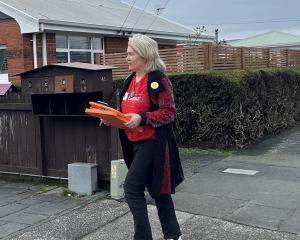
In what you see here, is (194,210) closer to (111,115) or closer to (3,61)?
(111,115)

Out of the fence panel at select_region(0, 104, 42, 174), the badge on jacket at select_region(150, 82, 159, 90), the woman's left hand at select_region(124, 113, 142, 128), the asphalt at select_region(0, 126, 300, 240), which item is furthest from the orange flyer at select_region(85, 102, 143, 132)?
the fence panel at select_region(0, 104, 42, 174)

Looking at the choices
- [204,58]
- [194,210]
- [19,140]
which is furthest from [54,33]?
[194,210]

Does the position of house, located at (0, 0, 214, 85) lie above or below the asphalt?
above

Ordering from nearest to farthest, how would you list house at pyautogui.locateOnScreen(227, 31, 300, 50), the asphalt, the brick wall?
the asphalt
the brick wall
house at pyautogui.locateOnScreen(227, 31, 300, 50)

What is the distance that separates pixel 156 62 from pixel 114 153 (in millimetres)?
2550

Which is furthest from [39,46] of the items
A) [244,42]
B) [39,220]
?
[244,42]

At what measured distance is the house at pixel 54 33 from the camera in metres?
14.3

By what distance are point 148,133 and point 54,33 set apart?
11.1 meters

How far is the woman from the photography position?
427 centimetres

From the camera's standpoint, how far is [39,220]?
5711 mm

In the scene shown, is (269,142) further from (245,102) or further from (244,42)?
(244,42)

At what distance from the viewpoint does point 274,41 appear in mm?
39469

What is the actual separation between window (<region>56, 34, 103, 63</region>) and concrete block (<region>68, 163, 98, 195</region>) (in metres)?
8.76

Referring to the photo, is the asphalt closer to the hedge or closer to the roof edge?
the hedge
